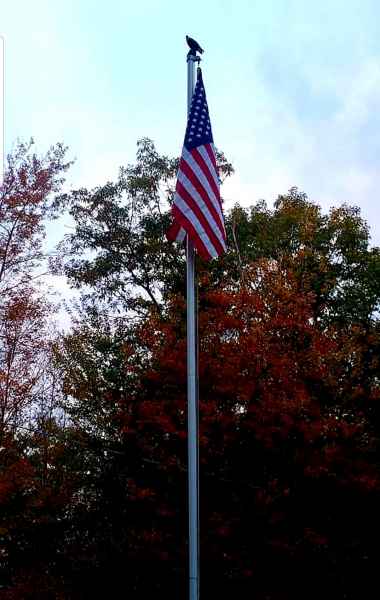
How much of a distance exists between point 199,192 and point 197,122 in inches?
37.7

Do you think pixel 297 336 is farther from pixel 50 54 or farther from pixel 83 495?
pixel 50 54

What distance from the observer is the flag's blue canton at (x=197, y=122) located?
10.4 meters

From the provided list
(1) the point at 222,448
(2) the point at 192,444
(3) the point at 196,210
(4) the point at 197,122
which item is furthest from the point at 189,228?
(1) the point at 222,448

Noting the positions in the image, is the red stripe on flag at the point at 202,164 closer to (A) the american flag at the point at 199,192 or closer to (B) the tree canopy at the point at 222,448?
(A) the american flag at the point at 199,192

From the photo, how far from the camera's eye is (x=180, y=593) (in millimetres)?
17578

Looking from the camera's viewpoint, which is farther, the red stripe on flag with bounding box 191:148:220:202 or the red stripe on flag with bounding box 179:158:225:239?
the red stripe on flag with bounding box 191:148:220:202

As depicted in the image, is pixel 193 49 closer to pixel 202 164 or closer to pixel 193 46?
pixel 193 46

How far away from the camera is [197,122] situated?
10398 millimetres

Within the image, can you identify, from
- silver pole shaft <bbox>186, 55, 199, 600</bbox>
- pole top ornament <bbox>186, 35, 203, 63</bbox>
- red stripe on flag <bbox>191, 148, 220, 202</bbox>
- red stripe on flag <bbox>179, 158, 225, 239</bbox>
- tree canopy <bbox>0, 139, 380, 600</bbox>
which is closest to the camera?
silver pole shaft <bbox>186, 55, 199, 600</bbox>

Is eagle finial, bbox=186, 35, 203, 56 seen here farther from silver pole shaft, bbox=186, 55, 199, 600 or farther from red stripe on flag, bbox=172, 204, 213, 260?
silver pole shaft, bbox=186, 55, 199, 600

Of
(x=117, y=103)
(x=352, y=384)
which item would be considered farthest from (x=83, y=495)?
(x=117, y=103)

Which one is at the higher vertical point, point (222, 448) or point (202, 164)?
point (202, 164)

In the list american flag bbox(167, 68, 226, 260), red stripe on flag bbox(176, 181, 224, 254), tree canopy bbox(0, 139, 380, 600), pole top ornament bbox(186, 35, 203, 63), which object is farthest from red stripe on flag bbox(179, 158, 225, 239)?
tree canopy bbox(0, 139, 380, 600)

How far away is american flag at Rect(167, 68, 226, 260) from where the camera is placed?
33.3ft
